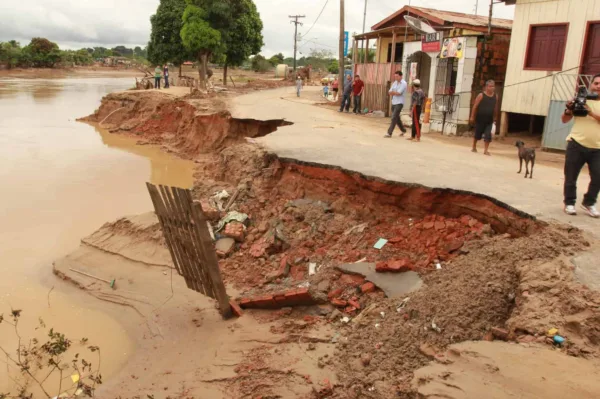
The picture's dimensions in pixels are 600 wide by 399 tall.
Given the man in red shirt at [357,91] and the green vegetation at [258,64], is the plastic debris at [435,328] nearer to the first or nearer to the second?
the man in red shirt at [357,91]

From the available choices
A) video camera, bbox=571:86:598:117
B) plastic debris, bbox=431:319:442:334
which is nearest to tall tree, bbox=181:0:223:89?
video camera, bbox=571:86:598:117

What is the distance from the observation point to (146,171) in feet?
49.0

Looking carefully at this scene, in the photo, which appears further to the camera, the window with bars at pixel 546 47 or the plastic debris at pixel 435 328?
the window with bars at pixel 546 47

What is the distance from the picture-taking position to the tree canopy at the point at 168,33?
31.6 m

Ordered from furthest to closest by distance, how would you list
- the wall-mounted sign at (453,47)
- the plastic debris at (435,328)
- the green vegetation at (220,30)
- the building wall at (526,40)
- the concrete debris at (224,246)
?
the green vegetation at (220,30)
the wall-mounted sign at (453,47)
the building wall at (526,40)
the concrete debris at (224,246)
the plastic debris at (435,328)

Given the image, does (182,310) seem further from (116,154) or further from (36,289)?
(116,154)

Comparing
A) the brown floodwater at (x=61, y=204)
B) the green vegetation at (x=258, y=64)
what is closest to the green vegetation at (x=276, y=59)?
the green vegetation at (x=258, y=64)

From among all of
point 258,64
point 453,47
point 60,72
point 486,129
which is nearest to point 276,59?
point 258,64

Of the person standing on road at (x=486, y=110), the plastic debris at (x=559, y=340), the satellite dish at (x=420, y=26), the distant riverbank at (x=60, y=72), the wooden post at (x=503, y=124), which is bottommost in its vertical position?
the plastic debris at (x=559, y=340)

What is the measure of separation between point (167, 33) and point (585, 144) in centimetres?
3180

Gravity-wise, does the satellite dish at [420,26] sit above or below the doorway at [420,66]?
above

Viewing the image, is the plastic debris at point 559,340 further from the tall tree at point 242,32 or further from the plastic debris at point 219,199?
the tall tree at point 242,32

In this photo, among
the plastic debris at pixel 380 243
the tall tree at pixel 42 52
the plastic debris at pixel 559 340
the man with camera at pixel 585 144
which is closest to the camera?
the plastic debris at pixel 559 340

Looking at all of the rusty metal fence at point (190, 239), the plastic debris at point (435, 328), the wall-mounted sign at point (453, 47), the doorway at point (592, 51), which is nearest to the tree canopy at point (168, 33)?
the wall-mounted sign at point (453, 47)
